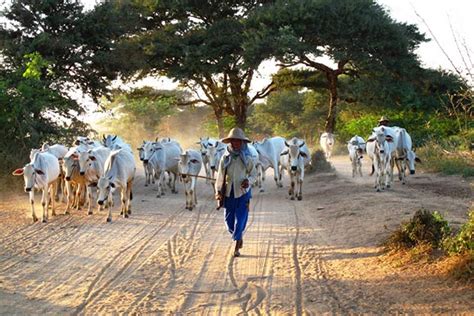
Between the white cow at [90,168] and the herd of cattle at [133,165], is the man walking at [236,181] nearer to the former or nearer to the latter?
the herd of cattle at [133,165]

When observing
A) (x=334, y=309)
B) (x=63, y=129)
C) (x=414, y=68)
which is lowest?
(x=334, y=309)

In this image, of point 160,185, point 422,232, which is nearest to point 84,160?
point 160,185

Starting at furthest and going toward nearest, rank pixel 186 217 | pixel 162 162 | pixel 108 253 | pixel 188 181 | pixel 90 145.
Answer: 1. pixel 162 162
2. pixel 90 145
3. pixel 188 181
4. pixel 186 217
5. pixel 108 253

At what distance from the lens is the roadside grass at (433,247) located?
23.8 feet

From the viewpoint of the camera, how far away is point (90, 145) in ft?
56.5

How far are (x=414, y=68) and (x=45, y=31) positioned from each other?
1640 centimetres

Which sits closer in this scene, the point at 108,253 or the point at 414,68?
the point at 108,253

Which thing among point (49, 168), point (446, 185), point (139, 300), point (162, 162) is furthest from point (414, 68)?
point (139, 300)

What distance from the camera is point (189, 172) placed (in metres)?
15.9

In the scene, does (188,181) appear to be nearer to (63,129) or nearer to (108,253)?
(108,253)

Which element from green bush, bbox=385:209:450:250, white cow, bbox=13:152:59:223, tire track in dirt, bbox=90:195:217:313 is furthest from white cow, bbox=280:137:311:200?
green bush, bbox=385:209:450:250

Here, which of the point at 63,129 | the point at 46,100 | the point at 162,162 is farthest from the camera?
the point at 63,129

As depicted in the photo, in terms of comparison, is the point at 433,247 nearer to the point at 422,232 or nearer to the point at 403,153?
the point at 422,232

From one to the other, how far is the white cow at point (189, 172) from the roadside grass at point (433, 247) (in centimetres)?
663
